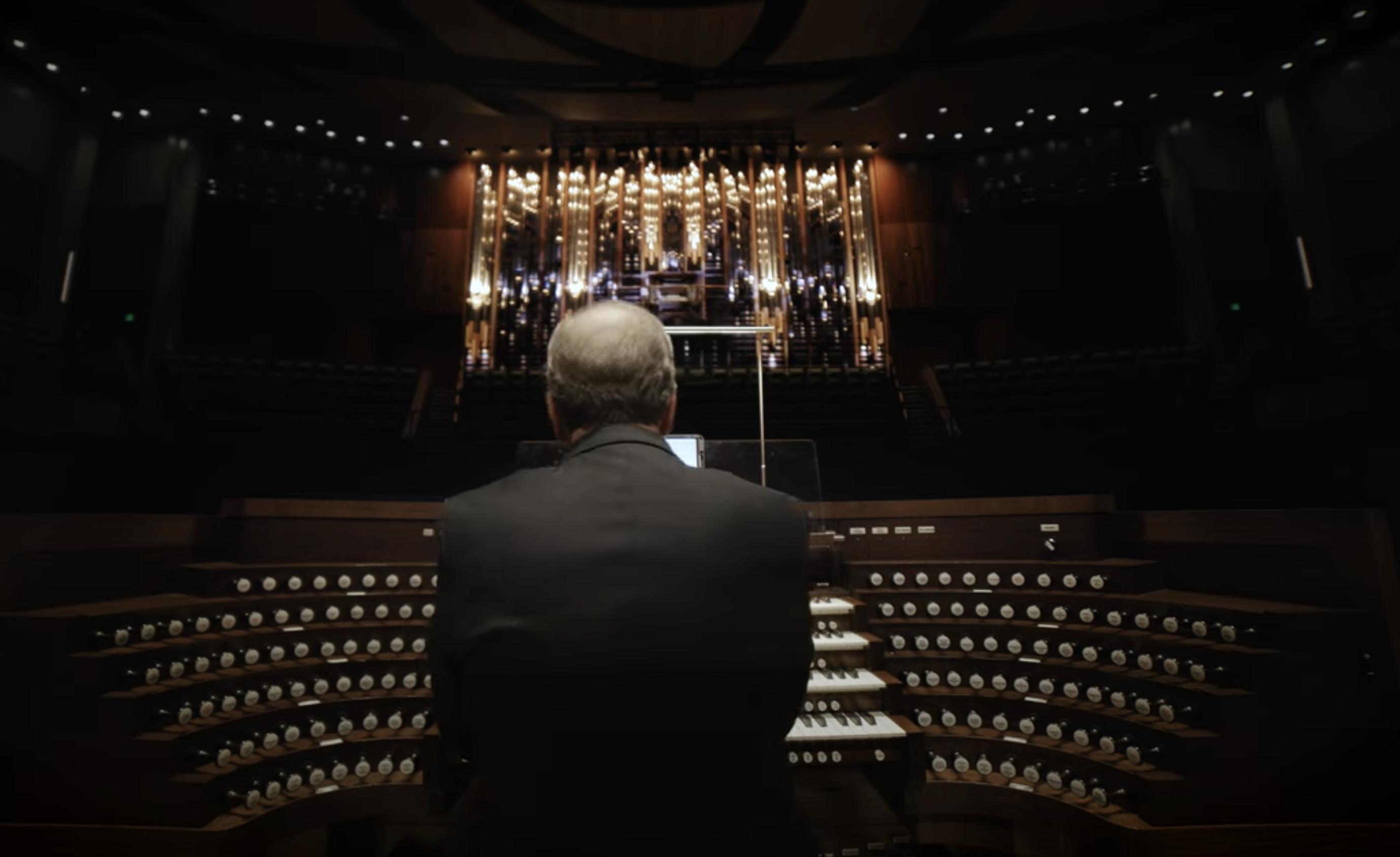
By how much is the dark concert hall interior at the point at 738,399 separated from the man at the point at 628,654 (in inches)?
0.4

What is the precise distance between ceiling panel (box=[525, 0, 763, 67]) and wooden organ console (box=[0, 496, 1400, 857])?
18.2 ft

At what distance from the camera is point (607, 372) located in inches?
36.9

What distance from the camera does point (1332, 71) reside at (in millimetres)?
5043

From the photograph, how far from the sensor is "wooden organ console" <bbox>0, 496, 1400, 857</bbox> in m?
1.92

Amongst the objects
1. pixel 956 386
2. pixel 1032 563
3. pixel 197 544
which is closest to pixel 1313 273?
pixel 956 386

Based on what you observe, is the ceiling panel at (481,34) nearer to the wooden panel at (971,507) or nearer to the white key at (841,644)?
the wooden panel at (971,507)

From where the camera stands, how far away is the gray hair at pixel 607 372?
93cm

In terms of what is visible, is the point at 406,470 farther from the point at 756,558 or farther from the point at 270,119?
the point at 270,119

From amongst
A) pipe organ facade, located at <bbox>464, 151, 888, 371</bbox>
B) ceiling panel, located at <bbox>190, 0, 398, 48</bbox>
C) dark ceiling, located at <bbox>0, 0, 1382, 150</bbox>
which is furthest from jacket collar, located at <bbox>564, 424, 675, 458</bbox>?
pipe organ facade, located at <bbox>464, 151, 888, 371</bbox>

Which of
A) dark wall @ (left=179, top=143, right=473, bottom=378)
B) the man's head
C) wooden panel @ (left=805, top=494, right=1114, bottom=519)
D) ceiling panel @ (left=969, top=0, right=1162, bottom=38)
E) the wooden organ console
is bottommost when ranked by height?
the wooden organ console

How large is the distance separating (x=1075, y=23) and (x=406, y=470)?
7.65m

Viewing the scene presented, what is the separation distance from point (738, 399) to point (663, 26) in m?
4.02

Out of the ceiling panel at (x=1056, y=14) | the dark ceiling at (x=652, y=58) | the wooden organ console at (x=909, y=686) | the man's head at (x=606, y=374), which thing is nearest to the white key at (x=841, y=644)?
the wooden organ console at (x=909, y=686)

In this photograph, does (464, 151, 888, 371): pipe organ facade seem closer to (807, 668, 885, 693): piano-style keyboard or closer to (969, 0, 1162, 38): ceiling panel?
(969, 0, 1162, 38): ceiling panel
